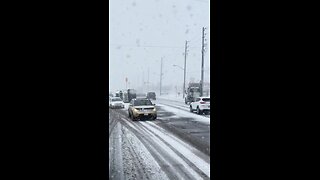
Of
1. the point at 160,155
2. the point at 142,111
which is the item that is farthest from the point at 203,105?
the point at 160,155

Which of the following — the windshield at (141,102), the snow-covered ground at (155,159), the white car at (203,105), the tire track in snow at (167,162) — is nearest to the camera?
the tire track in snow at (167,162)

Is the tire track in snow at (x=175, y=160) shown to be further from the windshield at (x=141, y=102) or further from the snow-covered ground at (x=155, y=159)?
the windshield at (x=141, y=102)

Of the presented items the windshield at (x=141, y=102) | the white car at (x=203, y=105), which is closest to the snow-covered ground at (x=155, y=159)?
the windshield at (x=141, y=102)

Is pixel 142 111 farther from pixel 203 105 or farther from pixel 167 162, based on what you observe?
pixel 167 162

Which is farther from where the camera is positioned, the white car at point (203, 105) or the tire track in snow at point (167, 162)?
the white car at point (203, 105)

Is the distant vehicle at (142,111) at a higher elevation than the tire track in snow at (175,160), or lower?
higher

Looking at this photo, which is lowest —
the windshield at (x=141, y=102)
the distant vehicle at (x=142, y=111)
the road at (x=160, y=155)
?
the road at (x=160, y=155)

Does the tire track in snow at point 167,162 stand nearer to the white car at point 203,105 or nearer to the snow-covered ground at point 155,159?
the snow-covered ground at point 155,159

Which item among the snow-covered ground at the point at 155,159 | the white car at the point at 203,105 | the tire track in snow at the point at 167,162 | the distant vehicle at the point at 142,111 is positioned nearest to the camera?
the tire track in snow at the point at 167,162

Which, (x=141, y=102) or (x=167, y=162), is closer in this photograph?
(x=167, y=162)

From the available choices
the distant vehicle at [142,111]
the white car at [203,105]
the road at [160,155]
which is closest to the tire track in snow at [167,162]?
the road at [160,155]

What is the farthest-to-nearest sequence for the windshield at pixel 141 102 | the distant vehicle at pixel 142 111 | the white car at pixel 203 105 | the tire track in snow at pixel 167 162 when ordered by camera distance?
the white car at pixel 203 105 < the windshield at pixel 141 102 < the distant vehicle at pixel 142 111 < the tire track in snow at pixel 167 162
